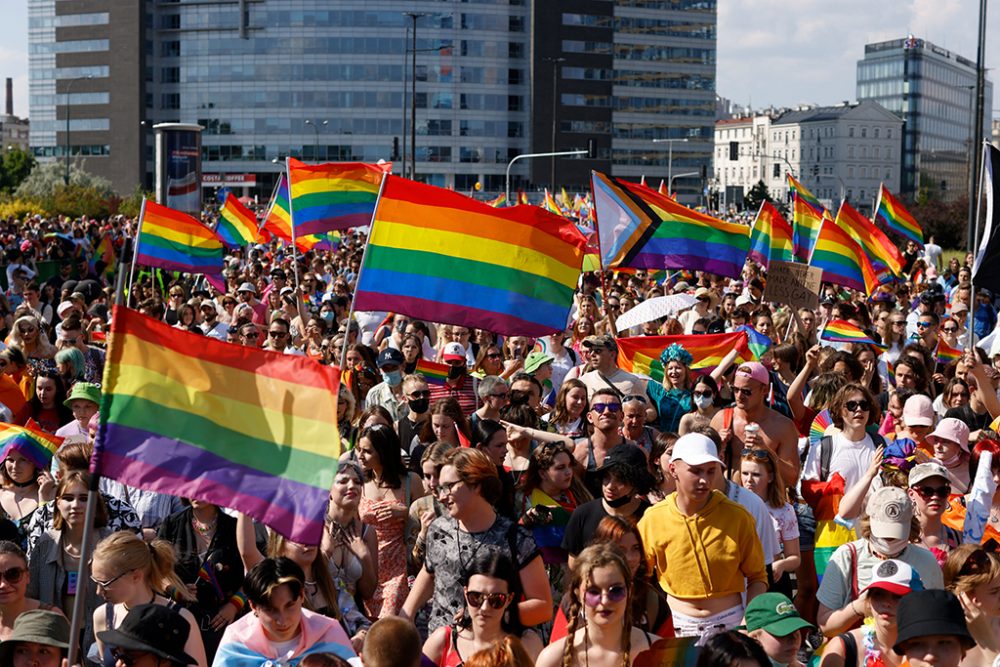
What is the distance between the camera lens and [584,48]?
118750mm

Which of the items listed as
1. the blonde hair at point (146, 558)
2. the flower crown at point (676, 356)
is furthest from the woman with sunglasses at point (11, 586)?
the flower crown at point (676, 356)

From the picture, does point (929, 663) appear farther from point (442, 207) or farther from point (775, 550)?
point (442, 207)

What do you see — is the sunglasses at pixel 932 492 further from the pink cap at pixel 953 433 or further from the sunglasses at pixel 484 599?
the sunglasses at pixel 484 599

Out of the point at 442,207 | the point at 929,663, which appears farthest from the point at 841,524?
the point at 442,207

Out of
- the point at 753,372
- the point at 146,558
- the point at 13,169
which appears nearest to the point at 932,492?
the point at 753,372

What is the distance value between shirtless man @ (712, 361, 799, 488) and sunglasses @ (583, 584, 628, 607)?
3.20m

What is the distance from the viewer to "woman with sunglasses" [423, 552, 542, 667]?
561cm

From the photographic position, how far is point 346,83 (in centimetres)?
11081

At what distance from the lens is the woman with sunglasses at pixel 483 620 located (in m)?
5.61

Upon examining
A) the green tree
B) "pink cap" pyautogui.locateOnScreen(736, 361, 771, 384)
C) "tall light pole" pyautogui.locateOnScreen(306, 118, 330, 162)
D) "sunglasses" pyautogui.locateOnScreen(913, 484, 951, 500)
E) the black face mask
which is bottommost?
the black face mask

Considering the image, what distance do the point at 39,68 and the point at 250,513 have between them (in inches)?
4847

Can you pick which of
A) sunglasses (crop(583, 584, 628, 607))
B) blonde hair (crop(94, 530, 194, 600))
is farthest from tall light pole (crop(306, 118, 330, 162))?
sunglasses (crop(583, 584, 628, 607))

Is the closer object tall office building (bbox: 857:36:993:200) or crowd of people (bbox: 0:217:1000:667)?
crowd of people (bbox: 0:217:1000:667)

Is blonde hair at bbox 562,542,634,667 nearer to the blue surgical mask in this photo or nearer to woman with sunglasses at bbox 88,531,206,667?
woman with sunglasses at bbox 88,531,206,667
